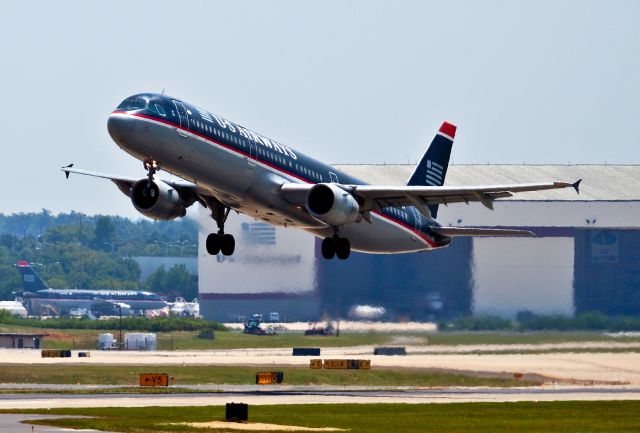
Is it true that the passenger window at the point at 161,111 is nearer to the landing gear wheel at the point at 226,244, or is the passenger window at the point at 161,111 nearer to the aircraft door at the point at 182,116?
the aircraft door at the point at 182,116

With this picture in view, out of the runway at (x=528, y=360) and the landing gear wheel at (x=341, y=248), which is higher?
the landing gear wheel at (x=341, y=248)

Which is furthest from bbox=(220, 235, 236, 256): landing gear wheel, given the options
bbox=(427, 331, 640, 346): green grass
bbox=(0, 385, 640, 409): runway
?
bbox=(427, 331, 640, 346): green grass

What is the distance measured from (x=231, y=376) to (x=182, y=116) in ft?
109

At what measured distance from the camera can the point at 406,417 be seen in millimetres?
61188

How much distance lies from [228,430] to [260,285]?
4640 cm

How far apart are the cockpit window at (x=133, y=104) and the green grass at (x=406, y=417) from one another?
12063 mm

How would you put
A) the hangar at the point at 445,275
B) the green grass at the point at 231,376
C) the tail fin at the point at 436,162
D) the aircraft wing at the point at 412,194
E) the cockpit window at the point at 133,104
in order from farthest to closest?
the hangar at the point at 445,275 → the green grass at the point at 231,376 → the tail fin at the point at 436,162 → the aircraft wing at the point at 412,194 → the cockpit window at the point at 133,104

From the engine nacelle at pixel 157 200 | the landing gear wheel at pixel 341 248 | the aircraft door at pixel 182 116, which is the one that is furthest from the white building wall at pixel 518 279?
the aircraft door at pixel 182 116

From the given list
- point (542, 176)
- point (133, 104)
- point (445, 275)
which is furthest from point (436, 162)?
point (542, 176)

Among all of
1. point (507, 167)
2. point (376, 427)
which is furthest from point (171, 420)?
point (507, 167)

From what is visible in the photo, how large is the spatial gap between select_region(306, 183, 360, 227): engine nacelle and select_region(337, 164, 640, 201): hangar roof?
61978 mm

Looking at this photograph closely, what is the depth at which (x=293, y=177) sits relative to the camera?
62125 mm

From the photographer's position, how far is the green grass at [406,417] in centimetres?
5619

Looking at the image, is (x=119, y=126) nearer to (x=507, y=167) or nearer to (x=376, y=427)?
(x=376, y=427)
